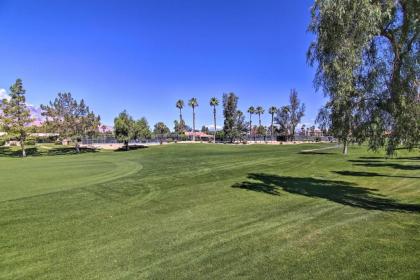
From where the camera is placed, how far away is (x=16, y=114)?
2179 inches

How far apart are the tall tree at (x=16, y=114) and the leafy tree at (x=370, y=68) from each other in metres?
55.0

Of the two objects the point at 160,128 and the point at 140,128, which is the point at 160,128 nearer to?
the point at 160,128

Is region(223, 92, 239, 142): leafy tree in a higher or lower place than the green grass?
higher

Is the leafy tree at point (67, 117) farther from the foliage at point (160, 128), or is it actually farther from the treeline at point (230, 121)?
the foliage at point (160, 128)

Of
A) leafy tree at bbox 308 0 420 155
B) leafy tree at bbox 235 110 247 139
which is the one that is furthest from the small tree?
leafy tree at bbox 308 0 420 155

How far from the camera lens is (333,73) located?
11.3 m

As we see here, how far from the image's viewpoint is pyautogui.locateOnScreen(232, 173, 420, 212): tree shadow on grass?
36.1 feet

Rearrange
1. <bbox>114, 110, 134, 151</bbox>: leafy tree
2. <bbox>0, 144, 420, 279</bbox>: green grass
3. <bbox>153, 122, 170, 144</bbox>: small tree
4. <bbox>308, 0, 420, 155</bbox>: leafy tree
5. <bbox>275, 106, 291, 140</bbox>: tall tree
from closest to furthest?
<bbox>0, 144, 420, 279</bbox>: green grass
<bbox>308, 0, 420, 155</bbox>: leafy tree
<bbox>114, 110, 134, 151</bbox>: leafy tree
<bbox>275, 106, 291, 140</bbox>: tall tree
<bbox>153, 122, 170, 144</bbox>: small tree

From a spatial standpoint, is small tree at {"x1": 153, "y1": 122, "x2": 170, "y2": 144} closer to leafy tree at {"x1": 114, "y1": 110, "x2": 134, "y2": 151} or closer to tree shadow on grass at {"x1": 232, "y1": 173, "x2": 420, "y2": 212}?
leafy tree at {"x1": 114, "y1": 110, "x2": 134, "y2": 151}

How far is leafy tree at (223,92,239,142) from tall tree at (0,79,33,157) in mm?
44431

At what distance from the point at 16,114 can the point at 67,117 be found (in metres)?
8.34

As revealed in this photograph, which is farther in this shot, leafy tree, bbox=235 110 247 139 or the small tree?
the small tree

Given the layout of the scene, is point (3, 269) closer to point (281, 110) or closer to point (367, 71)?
point (367, 71)

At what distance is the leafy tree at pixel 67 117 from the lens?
60.8m
